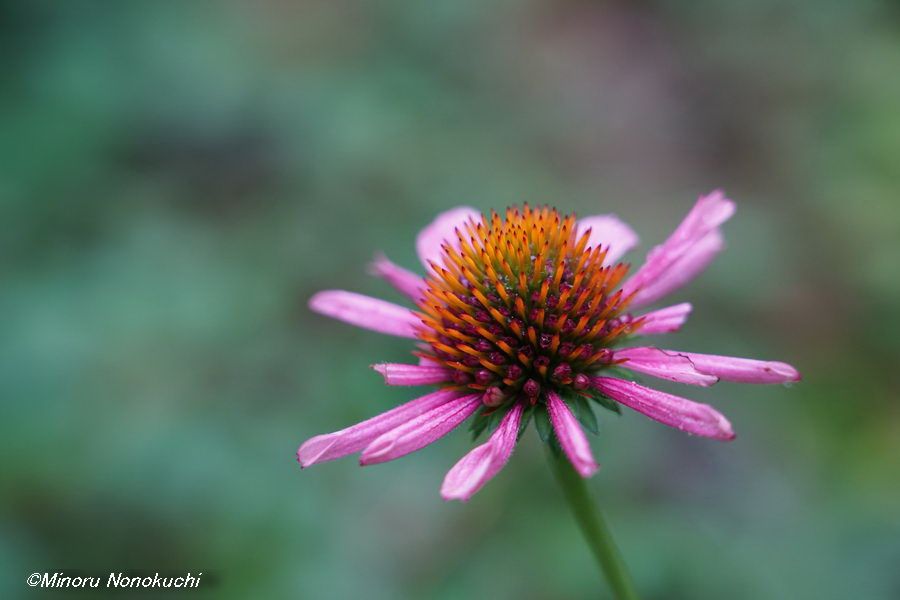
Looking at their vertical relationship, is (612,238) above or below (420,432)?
above

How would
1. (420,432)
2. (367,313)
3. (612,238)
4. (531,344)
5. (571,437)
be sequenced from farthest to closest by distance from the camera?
(612,238) < (367,313) < (531,344) < (420,432) < (571,437)

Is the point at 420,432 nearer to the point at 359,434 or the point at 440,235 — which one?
the point at 359,434

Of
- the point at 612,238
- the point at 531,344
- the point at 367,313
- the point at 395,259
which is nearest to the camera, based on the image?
the point at 531,344

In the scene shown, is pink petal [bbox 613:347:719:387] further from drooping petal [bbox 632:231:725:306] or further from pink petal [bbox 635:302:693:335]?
drooping petal [bbox 632:231:725:306]

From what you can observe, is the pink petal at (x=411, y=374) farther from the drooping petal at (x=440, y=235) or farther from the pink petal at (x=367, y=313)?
the drooping petal at (x=440, y=235)

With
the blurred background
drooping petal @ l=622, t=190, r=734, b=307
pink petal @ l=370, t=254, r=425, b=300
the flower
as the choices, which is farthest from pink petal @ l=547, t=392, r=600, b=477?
the blurred background

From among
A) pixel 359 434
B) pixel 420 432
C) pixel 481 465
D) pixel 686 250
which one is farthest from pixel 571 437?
pixel 686 250

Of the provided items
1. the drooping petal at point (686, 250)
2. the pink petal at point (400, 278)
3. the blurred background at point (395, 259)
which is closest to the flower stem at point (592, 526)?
the drooping petal at point (686, 250)
